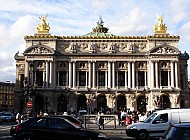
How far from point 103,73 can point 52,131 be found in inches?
2479

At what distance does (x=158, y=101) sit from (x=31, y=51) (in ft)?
103

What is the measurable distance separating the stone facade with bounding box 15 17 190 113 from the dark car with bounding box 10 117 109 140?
57227 mm

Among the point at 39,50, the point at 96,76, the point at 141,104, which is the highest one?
the point at 39,50

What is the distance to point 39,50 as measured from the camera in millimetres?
78812

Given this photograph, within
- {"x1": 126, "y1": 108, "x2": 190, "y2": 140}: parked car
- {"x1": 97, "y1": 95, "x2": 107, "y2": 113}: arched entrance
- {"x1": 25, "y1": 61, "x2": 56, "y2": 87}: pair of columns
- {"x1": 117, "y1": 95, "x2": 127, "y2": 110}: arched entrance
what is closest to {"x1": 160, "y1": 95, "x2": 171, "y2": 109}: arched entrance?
{"x1": 117, "y1": 95, "x2": 127, "y2": 110}: arched entrance

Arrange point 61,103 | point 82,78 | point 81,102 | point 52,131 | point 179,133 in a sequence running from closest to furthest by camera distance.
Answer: point 179,133, point 52,131, point 61,103, point 81,102, point 82,78

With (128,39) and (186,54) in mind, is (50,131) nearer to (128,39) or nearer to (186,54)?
(128,39)

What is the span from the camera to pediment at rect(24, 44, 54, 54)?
78.5 metres

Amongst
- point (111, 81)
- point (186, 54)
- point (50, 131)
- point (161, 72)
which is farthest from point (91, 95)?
point (50, 131)

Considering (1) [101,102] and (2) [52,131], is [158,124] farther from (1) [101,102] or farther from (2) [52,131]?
(1) [101,102]

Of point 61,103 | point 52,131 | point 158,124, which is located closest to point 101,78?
point 61,103

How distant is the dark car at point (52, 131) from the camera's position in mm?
16719

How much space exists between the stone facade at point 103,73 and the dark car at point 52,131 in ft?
188

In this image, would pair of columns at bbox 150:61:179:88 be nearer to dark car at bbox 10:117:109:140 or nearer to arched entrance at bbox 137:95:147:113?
arched entrance at bbox 137:95:147:113
